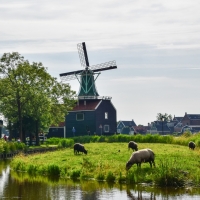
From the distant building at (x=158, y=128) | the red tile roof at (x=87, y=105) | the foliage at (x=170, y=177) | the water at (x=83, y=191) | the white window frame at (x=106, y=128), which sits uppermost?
the red tile roof at (x=87, y=105)

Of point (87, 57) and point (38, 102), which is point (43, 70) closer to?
point (38, 102)

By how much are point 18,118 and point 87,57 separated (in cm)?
→ 2997

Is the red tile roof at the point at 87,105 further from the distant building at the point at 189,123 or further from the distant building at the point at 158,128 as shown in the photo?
the distant building at the point at 158,128

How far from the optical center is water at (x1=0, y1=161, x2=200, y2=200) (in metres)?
25.2

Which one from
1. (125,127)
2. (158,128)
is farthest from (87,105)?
(158,128)

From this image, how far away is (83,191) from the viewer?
2692cm

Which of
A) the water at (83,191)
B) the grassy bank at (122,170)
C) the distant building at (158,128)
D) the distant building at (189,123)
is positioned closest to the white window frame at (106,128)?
the grassy bank at (122,170)

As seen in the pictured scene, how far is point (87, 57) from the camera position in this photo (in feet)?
317

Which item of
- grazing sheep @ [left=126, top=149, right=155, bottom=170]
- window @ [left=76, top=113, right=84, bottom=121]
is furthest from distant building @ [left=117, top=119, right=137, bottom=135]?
grazing sheep @ [left=126, top=149, right=155, bottom=170]

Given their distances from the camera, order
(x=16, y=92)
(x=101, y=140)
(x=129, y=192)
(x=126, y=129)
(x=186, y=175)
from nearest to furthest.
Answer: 1. (x=129, y=192)
2. (x=186, y=175)
3. (x=16, y=92)
4. (x=101, y=140)
5. (x=126, y=129)

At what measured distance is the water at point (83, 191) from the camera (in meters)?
25.2

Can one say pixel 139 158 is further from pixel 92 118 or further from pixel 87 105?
pixel 87 105

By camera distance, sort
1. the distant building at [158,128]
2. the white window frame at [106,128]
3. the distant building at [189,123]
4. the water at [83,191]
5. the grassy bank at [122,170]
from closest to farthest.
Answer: the water at [83,191] → the grassy bank at [122,170] → the white window frame at [106,128] → the distant building at [189,123] → the distant building at [158,128]

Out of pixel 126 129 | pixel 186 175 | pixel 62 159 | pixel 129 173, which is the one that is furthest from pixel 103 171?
pixel 126 129
